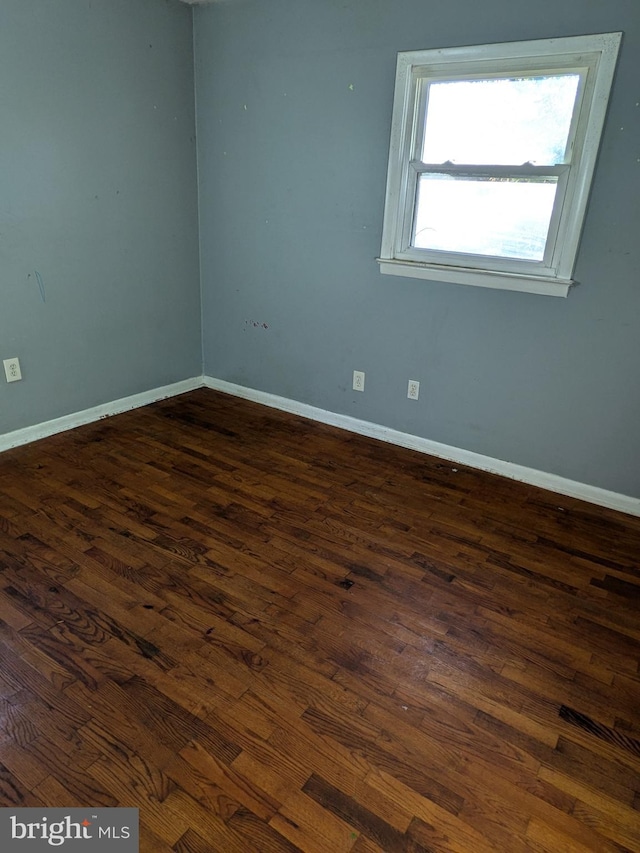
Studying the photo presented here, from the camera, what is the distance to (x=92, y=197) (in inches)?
120

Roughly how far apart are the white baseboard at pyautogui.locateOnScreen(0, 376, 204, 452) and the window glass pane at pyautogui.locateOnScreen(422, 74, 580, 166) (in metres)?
2.18

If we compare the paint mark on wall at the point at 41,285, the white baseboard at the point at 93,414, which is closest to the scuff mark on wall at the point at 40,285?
the paint mark on wall at the point at 41,285

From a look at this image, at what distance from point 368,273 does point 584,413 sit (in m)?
1.35

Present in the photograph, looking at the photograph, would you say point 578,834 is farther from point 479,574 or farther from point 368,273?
point 368,273

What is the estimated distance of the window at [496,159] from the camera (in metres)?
2.33

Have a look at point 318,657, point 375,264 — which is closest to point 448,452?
point 375,264

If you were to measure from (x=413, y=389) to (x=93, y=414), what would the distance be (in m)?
1.94

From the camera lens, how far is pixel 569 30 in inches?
88.6

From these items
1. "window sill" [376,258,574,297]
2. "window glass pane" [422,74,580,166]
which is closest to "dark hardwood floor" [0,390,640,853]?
"window sill" [376,258,574,297]

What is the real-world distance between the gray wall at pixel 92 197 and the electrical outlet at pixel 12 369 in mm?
37

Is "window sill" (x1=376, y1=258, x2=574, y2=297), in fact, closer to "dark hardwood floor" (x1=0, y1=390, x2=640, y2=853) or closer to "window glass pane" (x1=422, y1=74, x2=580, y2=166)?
"window glass pane" (x1=422, y1=74, x2=580, y2=166)

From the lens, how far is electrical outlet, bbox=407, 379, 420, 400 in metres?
3.10

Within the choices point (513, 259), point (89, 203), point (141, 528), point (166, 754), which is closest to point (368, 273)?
point (513, 259)

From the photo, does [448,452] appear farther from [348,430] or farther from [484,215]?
[484,215]
